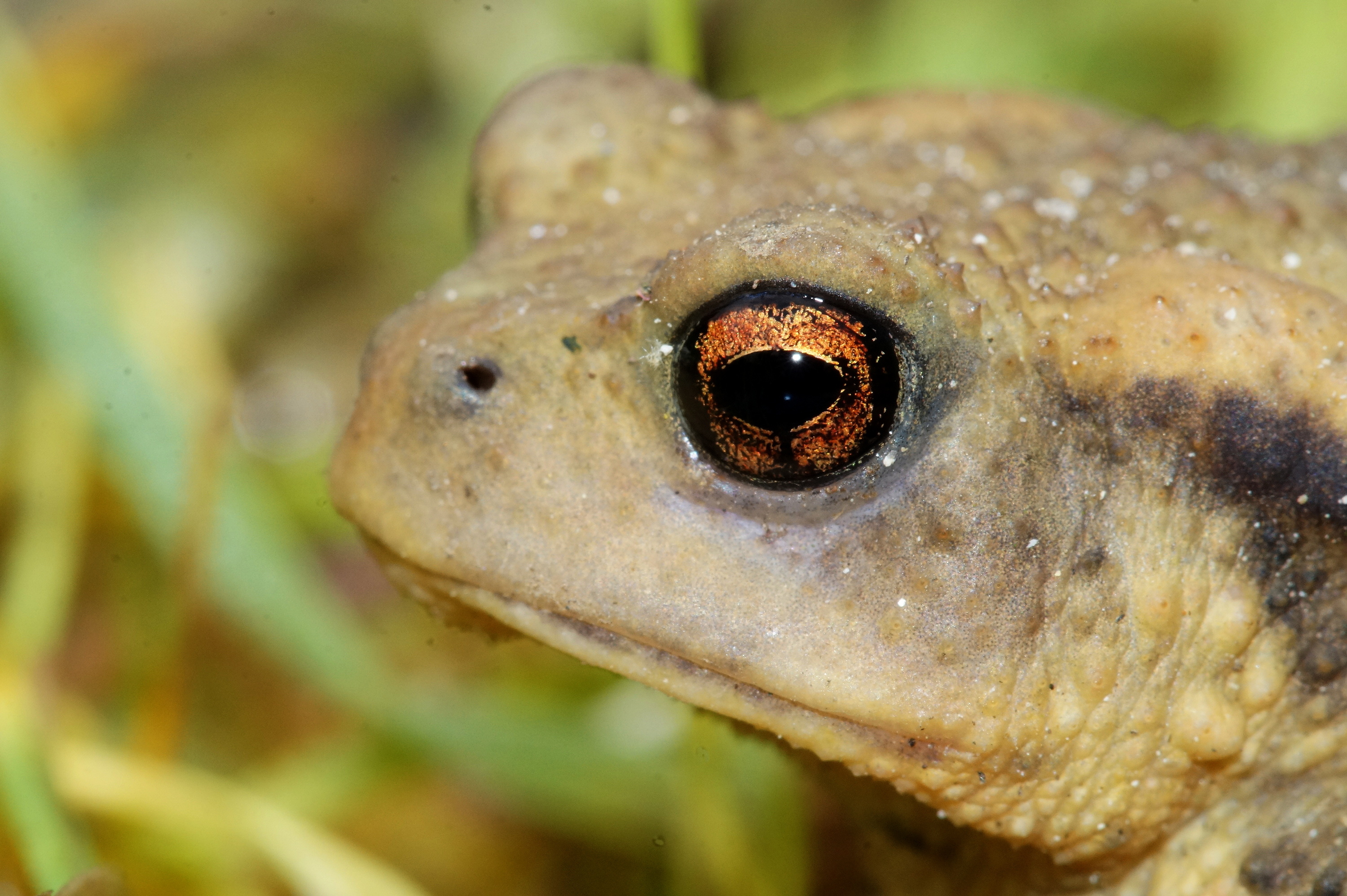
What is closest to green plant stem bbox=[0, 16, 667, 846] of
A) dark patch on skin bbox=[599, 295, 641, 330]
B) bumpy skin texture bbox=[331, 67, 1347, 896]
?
bumpy skin texture bbox=[331, 67, 1347, 896]

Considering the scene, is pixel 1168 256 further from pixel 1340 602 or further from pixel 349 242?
pixel 349 242

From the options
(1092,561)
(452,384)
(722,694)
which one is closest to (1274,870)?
(1092,561)

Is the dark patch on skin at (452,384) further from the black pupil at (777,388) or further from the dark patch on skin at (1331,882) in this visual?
the dark patch on skin at (1331,882)

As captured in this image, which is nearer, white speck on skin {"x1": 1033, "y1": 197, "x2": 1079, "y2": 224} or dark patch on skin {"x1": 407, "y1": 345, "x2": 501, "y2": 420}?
dark patch on skin {"x1": 407, "y1": 345, "x2": 501, "y2": 420}

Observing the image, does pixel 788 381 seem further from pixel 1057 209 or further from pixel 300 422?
pixel 300 422

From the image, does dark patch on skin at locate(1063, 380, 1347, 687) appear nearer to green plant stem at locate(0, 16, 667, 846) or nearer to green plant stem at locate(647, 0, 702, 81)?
green plant stem at locate(647, 0, 702, 81)

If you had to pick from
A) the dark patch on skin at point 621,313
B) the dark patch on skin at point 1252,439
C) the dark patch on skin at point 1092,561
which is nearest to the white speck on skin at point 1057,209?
the dark patch on skin at point 1252,439
